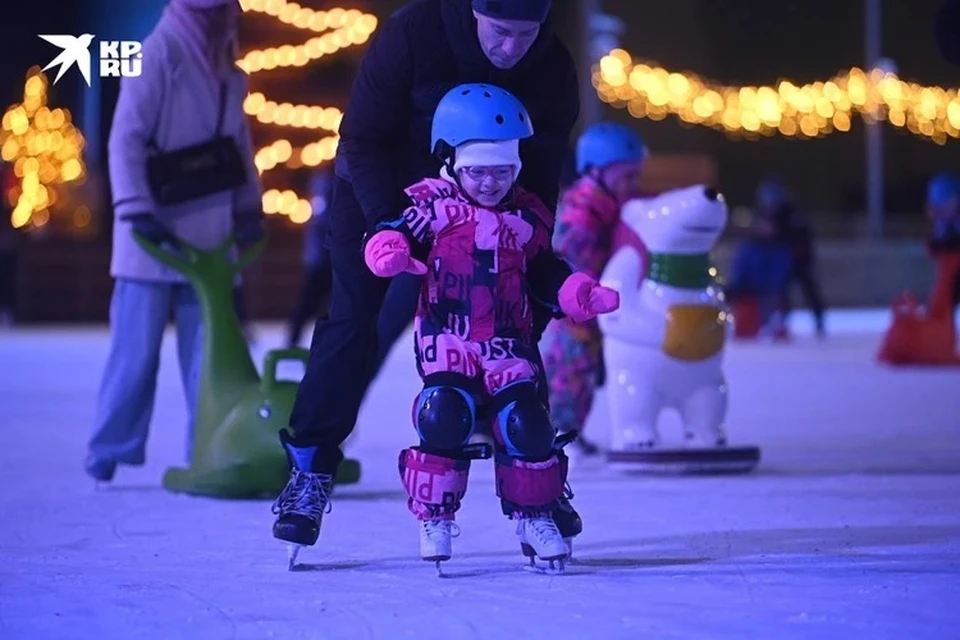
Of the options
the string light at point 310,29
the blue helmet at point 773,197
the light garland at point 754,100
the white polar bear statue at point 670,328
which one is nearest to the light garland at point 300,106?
the string light at point 310,29

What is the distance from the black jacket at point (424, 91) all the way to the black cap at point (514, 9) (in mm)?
127

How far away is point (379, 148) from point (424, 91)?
0.16m

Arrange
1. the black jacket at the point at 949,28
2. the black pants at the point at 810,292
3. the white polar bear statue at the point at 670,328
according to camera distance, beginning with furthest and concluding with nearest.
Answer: the black pants at the point at 810,292
the white polar bear statue at the point at 670,328
the black jacket at the point at 949,28

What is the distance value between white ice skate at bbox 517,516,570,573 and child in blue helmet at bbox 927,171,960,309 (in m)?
7.75

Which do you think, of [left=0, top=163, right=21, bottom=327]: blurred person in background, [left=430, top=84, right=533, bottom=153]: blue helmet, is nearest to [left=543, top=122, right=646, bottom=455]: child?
[left=430, top=84, right=533, bottom=153]: blue helmet

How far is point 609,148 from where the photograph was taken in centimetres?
580

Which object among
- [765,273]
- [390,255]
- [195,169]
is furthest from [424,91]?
[765,273]

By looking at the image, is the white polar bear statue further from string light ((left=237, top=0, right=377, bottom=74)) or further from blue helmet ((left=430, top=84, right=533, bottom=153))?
string light ((left=237, top=0, right=377, bottom=74))

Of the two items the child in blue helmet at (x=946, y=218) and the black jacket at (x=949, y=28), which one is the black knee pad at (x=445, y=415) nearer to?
the black jacket at (x=949, y=28)

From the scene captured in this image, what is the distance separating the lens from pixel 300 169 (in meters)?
21.0

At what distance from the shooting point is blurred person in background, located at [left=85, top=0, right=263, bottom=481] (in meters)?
5.02

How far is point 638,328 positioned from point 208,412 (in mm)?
1437

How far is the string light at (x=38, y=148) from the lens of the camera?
65.8 ft

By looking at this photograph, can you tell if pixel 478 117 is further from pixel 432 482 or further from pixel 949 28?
pixel 949 28
